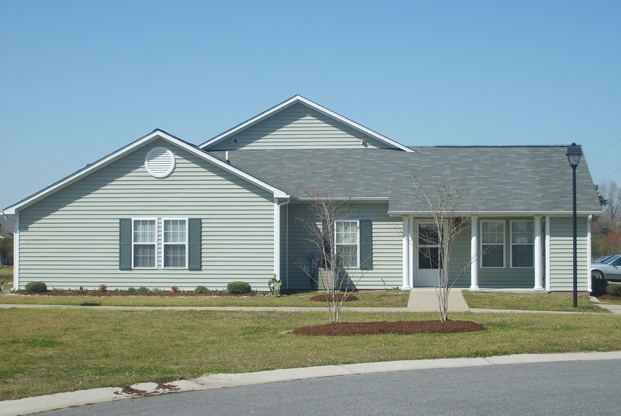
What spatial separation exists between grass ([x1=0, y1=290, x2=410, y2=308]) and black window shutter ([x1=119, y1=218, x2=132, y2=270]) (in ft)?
4.89

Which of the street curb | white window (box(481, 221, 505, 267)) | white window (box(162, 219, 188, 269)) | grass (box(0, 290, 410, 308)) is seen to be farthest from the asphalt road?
white window (box(481, 221, 505, 267))

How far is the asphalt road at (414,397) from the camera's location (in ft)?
26.7

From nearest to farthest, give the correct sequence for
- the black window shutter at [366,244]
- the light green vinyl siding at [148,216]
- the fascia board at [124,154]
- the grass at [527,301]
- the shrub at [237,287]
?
the grass at [527,301] → the shrub at [237,287] → the fascia board at [124,154] → the light green vinyl siding at [148,216] → the black window shutter at [366,244]

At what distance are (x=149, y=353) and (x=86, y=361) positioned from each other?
1.05 meters

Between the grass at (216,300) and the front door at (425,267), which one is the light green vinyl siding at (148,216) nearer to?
the grass at (216,300)

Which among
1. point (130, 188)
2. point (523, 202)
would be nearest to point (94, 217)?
point (130, 188)

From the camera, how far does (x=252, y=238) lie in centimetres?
2277

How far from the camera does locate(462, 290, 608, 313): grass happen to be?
1900cm

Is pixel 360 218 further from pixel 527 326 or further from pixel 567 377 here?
pixel 567 377

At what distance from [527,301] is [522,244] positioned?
442 centimetres

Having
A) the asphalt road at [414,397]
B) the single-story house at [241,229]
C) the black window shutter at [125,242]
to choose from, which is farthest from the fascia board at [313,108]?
the asphalt road at [414,397]

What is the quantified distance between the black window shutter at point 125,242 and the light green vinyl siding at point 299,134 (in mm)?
6546

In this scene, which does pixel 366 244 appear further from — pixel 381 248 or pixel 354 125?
pixel 354 125

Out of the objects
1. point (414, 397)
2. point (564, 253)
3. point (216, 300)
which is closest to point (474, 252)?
point (564, 253)
